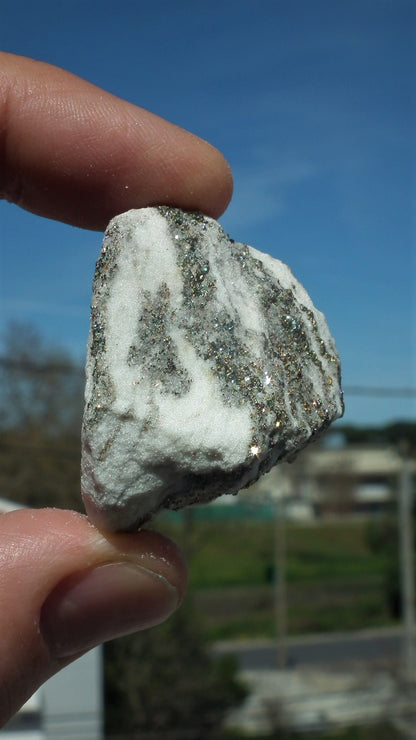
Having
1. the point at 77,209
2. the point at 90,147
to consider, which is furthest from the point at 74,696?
the point at 90,147

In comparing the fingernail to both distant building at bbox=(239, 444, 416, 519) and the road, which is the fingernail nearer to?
distant building at bbox=(239, 444, 416, 519)

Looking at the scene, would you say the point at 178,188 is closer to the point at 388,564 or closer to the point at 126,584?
the point at 126,584

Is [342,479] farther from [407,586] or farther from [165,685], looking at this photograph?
[165,685]

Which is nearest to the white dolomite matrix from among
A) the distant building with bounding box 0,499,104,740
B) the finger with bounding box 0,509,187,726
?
the finger with bounding box 0,509,187,726

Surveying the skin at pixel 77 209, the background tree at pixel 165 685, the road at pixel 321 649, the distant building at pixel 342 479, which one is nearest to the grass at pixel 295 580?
the road at pixel 321 649

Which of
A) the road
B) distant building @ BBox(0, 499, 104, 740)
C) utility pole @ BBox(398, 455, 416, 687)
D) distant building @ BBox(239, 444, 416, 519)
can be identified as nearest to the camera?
distant building @ BBox(0, 499, 104, 740)

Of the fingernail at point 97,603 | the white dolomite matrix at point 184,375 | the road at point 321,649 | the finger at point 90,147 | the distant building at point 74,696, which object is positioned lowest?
the road at point 321,649

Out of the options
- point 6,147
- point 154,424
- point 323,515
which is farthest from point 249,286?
point 323,515

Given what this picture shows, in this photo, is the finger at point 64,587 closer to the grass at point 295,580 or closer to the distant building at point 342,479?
the distant building at point 342,479
